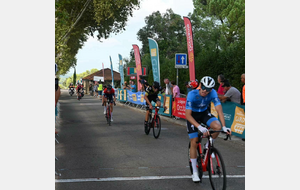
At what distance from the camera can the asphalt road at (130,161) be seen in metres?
6.48

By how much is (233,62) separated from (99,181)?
45.5 ft

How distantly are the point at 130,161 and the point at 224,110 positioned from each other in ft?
16.0

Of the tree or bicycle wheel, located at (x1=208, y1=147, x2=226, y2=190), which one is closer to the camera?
bicycle wheel, located at (x1=208, y1=147, x2=226, y2=190)

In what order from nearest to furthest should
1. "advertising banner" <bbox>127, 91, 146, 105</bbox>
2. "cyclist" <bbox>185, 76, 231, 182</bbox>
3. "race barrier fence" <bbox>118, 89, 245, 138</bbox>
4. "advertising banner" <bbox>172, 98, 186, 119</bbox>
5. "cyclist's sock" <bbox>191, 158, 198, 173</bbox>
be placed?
"cyclist" <bbox>185, 76, 231, 182</bbox>, "cyclist's sock" <bbox>191, 158, 198, 173</bbox>, "race barrier fence" <bbox>118, 89, 245, 138</bbox>, "advertising banner" <bbox>172, 98, 186, 119</bbox>, "advertising banner" <bbox>127, 91, 146, 105</bbox>

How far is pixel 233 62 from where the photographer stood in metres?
19.1

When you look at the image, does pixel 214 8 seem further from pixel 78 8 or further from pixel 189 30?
pixel 189 30

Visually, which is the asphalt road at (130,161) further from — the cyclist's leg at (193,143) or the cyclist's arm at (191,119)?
the cyclist's arm at (191,119)

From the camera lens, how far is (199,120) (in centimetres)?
664

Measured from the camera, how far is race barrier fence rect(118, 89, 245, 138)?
11.2 meters

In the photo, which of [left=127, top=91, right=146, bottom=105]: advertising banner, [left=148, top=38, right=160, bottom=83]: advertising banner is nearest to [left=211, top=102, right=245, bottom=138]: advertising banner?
[left=148, top=38, right=160, bottom=83]: advertising banner

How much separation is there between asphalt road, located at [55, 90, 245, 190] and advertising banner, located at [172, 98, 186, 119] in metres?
3.03

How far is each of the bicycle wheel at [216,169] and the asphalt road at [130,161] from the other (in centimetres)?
46

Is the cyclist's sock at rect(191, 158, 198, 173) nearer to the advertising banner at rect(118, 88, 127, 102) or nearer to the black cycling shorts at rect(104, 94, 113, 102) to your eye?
the black cycling shorts at rect(104, 94, 113, 102)

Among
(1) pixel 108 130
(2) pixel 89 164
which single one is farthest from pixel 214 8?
(2) pixel 89 164
